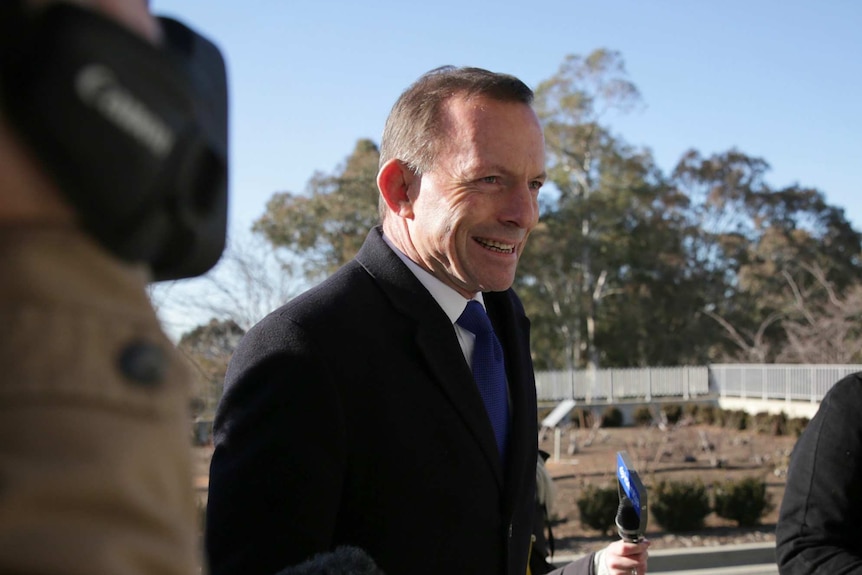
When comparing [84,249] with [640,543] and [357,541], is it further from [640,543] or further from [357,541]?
[640,543]

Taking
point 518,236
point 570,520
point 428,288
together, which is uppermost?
point 518,236

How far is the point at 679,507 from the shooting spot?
11.3 m

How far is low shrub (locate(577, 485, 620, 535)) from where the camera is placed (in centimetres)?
1099

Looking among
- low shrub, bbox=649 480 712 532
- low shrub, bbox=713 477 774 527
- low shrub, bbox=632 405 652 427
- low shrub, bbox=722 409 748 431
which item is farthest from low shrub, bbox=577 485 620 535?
low shrub, bbox=632 405 652 427

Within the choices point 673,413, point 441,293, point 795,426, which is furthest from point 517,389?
point 673,413

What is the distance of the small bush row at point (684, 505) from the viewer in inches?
435

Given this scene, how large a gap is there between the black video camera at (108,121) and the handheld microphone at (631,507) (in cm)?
200

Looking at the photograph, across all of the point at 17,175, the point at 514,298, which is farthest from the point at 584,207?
the point at 17,175

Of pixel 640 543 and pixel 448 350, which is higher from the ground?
pixel 448 350

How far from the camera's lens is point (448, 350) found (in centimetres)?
228

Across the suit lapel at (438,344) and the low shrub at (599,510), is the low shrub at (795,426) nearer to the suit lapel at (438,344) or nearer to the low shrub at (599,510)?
the low shrub at (599,510)

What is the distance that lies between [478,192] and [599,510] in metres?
9.28

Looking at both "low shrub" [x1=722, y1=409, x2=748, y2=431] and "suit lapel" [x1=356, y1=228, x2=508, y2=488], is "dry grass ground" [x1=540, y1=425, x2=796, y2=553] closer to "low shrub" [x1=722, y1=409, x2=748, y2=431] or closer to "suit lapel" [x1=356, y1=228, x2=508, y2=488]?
"low shrub" [x1=722, y1=409, x2=748, y2=431]

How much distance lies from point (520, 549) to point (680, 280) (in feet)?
135
